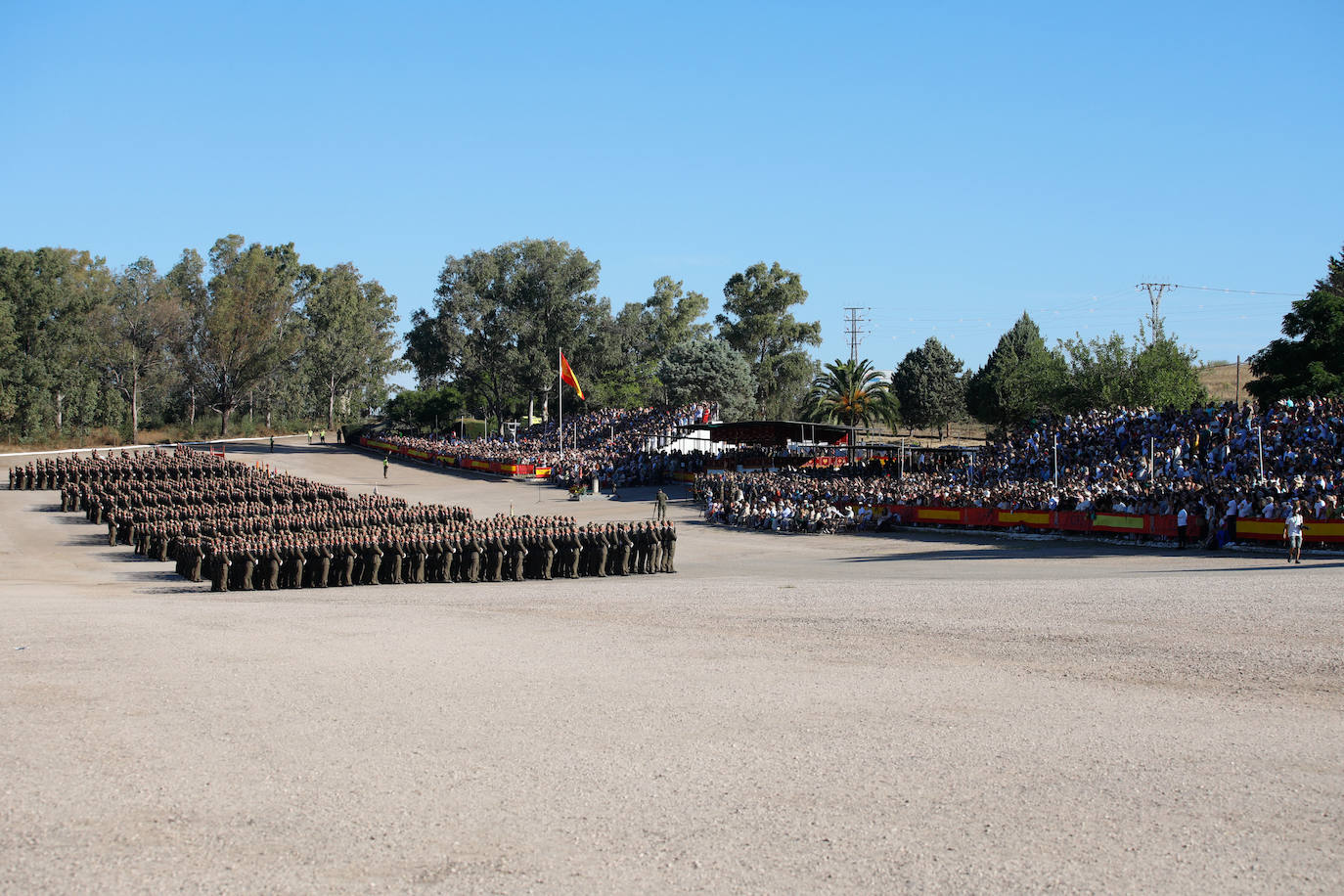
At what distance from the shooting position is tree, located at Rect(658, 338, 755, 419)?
60.4 metres

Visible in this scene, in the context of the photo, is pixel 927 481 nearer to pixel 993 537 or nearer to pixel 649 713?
pixel 993 537

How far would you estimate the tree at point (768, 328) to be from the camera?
251 feet

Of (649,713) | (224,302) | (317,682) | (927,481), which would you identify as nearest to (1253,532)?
(927,481)

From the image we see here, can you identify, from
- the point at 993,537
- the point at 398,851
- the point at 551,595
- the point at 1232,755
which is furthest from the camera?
the point at 993,537

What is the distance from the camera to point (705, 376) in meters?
60.3

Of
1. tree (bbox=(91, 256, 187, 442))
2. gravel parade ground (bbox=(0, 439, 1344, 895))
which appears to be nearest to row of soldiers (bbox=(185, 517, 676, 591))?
gravel parade ground (bbox=(0, 439, 1344, 895))

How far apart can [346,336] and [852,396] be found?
40946 millimetres

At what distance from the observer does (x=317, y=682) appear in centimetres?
1069

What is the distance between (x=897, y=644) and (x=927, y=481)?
2071 centimetres

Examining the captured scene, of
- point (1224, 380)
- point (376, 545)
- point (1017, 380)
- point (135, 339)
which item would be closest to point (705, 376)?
point (1017, 380)

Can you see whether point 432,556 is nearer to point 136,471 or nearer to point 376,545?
point 376,545

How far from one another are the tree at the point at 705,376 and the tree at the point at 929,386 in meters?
11.5

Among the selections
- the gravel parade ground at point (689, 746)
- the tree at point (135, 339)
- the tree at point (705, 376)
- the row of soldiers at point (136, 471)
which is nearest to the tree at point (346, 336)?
the tree at point (135, 339)

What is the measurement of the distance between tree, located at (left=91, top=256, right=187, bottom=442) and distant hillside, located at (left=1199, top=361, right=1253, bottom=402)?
6757 centimetres
